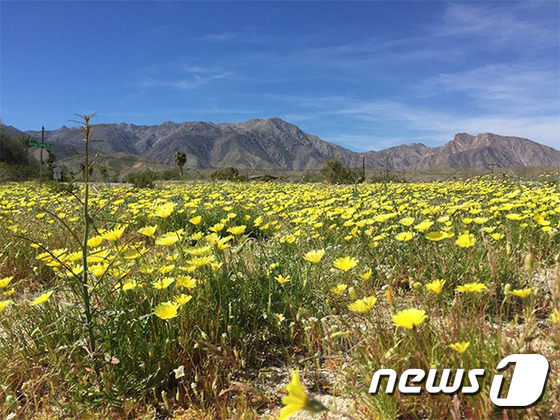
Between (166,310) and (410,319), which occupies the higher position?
(410,319)

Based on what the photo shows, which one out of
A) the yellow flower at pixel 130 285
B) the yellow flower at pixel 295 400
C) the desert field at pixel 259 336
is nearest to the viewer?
the yellow flower at pixel 295 400

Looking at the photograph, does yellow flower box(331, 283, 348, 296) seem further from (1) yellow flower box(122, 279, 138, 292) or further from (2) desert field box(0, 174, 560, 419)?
(1) yellow flower box(122, 279, 138, 292)

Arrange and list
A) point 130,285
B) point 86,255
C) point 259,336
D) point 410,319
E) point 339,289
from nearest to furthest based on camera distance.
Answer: point 410,319, point 86,255, point 339,289, point 130,285, point 259,336

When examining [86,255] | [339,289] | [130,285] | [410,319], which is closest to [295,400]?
[410,319]

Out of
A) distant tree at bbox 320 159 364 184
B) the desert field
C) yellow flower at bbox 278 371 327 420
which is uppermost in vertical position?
distant tree at bbox 320 159 364 184

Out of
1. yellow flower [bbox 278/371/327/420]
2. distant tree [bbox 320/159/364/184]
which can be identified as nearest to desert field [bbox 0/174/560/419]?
yellow flower [bbox 278/371/327/420]

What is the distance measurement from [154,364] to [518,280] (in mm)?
2358

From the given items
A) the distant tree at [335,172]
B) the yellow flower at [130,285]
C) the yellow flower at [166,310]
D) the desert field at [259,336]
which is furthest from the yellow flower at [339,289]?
the distant tree at [335,172]

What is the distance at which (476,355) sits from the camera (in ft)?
4.64

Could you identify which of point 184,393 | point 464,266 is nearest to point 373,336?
point 184,393

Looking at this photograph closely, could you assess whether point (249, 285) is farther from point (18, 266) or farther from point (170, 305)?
point (18, 266)

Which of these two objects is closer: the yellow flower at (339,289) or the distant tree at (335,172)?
the yellow flower at (339,289)

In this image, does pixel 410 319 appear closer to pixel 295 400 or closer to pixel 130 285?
pixel 295 400

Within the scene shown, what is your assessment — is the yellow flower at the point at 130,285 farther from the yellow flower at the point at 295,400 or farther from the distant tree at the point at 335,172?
the distant tree at the point at 335,172
